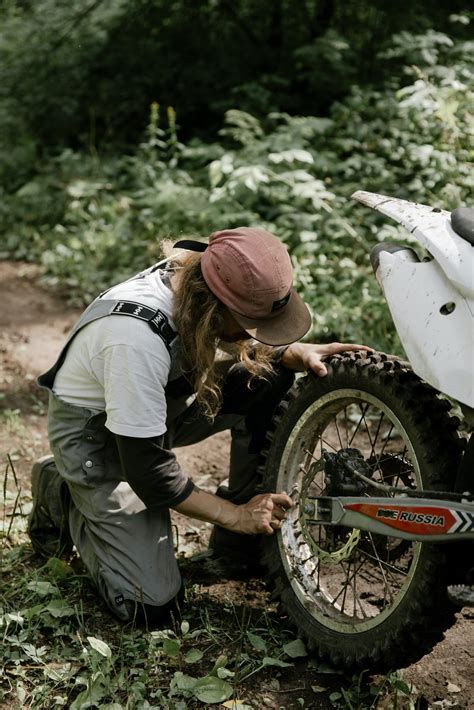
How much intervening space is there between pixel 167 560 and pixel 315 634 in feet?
1.89

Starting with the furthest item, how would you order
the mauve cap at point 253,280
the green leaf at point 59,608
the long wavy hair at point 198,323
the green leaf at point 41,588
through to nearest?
the green leaf at point 41,588, the green leaf at point 59,608, the long wavy hair at point 198,323, the mauve cap at point 253,280

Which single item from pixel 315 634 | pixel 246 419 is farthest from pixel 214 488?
pixel 315 634

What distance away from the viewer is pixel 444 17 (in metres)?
7.26

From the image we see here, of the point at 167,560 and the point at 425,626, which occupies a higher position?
the point at 425,626

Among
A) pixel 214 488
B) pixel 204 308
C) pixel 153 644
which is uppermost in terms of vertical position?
pixel 204 308

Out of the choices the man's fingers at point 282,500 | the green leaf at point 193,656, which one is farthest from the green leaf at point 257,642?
the man's fingers at point 282,500

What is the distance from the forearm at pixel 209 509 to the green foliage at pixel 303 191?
6.19ft

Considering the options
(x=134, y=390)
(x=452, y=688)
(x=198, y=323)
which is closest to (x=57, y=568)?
(x=134, y=390)

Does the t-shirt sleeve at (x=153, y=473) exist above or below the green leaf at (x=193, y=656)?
above

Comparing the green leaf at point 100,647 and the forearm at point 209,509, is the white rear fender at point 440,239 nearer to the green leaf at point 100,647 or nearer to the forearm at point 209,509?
the forearm at point 209,509

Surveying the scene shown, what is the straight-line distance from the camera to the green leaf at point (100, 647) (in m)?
2.52

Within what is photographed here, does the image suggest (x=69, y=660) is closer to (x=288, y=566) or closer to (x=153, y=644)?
(x=153, y=644)

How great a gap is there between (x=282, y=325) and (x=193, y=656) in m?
1.03

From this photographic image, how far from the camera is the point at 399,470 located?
9.09ft
